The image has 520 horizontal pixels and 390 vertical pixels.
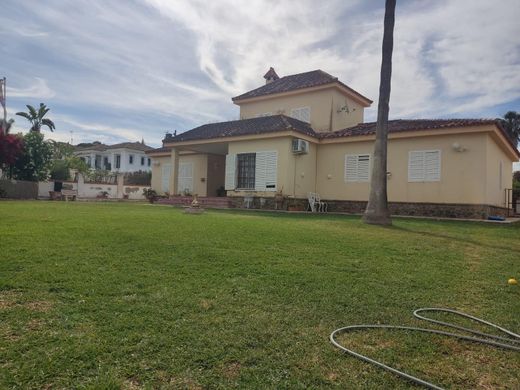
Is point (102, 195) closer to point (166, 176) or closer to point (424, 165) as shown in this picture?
point (166, 176)

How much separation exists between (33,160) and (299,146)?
22.7 m

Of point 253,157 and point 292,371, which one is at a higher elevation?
point 253,157

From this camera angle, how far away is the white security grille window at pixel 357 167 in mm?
18172

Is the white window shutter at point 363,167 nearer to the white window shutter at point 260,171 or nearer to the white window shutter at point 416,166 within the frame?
the white window shutter at point 416,166

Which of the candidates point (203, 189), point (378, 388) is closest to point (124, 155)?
point (203, 189)

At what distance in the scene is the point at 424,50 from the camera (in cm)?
1519

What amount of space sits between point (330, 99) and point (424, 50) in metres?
6.81

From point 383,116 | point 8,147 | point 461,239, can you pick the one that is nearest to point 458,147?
point 383,116

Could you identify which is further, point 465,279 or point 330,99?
point 330,99

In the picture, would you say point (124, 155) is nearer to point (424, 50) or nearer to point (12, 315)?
point (424, 50)

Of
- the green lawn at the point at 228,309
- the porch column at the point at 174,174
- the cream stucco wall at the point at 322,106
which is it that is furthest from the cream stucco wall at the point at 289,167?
the green lawn at the point at 228,309

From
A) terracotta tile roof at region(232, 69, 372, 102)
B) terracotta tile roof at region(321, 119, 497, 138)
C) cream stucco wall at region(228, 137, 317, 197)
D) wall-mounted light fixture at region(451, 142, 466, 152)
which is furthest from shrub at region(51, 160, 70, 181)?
wall-mounted light fixture at region(451, 142, 466, 152)

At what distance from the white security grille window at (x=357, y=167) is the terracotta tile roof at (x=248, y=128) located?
82.5 inches

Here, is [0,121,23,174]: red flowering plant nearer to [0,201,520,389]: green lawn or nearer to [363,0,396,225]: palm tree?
[0,201,520,389]: green lawn
